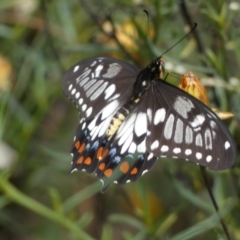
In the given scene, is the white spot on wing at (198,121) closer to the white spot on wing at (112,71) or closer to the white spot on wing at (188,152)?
the white spot on wing at (188,152)

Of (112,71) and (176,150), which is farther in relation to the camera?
(112,71)

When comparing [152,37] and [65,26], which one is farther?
[65,26]

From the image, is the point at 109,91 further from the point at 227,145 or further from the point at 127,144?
the point at 227,145

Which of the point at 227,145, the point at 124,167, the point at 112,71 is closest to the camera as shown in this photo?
the point at 227,145

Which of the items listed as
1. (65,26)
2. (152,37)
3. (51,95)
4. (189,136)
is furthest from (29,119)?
(189,136)

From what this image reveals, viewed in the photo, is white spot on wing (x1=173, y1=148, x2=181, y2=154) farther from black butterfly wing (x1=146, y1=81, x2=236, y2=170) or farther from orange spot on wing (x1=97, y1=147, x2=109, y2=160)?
orange spot on wing (x1=97, y1=147, x2=109, y2=160)

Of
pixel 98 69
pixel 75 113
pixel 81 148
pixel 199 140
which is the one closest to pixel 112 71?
pixel 98 69

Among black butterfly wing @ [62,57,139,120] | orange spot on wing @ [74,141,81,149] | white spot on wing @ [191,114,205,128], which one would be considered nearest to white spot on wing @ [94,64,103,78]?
black butterfly wing @ [62,57,139,120]

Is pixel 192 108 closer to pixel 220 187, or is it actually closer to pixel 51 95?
pixel 220 187
